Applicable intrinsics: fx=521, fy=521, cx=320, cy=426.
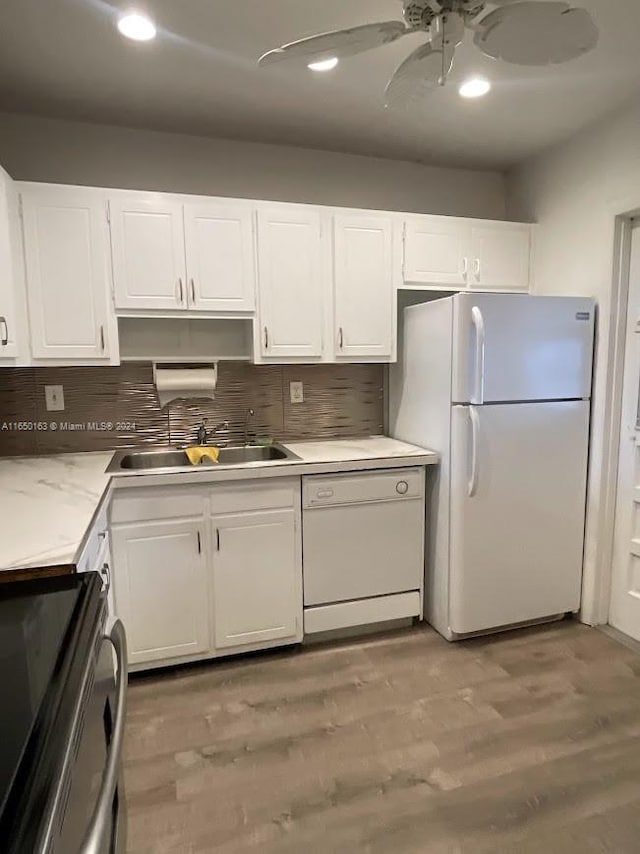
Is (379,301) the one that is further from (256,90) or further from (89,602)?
(89,602)

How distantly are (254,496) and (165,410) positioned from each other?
81 centimetres

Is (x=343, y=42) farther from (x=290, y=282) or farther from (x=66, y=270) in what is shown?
(x=66, y=270)

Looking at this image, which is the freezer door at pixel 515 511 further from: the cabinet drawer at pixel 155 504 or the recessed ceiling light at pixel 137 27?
the recessed ceiling light at pixel 137 27

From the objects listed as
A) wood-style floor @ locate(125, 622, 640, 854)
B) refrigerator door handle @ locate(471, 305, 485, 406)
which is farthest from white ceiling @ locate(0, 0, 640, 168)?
wood-style floor @ locate(125, 622, 640, 854)

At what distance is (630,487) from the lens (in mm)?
2590

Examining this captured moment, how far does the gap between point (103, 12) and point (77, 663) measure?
198cm

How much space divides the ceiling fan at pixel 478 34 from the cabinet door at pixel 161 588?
178 cm

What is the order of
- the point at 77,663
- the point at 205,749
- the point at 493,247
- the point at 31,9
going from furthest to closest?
the point at 493,247 → the point at 205,749 → the point at 31,9 → the point at 77,663

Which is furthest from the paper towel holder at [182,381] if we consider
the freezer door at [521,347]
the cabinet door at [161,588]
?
the freezer door at [521,347]

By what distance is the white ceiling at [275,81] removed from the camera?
175cm

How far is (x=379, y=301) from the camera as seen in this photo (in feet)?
9.02

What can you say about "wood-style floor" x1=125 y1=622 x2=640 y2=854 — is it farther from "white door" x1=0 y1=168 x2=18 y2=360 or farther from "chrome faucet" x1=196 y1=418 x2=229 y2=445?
"white door" x1=0 y1=168 x2=18 y2=360

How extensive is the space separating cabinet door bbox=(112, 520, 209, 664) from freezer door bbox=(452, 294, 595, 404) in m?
1.42

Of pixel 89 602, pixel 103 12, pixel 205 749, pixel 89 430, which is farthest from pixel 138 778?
pixel 103 12
